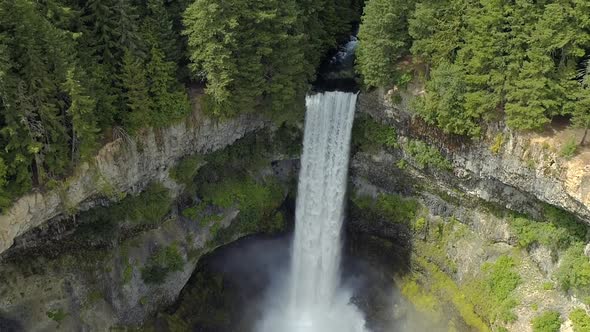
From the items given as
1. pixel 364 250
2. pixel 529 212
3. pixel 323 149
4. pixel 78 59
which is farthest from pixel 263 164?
pixel 529 212

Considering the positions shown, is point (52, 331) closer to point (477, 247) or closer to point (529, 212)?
point (477, 247)

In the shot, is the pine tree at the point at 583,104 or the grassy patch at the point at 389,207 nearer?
the pine tree at the point at 583,104

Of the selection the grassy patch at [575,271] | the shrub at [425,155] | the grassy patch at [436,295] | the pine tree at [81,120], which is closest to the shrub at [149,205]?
the pine tree at [81,120]

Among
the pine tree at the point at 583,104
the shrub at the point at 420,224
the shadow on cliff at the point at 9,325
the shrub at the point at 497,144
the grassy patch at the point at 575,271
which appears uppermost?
the pine tree at the point at 583,104

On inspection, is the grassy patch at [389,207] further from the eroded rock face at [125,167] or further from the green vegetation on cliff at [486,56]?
the eroded rock face at [125,167]

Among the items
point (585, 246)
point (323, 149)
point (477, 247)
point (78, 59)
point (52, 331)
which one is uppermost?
point (78, 59)

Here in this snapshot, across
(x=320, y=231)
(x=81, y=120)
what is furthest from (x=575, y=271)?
(x=81, y=120)

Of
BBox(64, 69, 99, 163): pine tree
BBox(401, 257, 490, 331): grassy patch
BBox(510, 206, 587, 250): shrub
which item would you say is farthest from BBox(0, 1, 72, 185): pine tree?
BBox(510, 206, 587, 250): shrub
